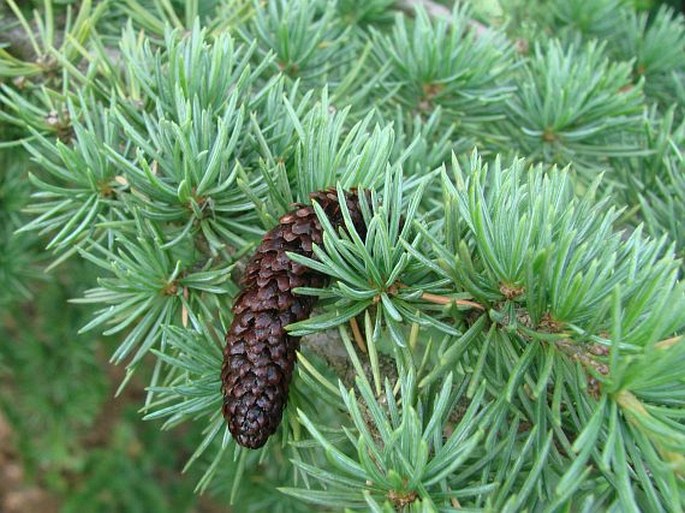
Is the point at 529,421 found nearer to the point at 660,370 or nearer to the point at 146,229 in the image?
the point at 660,370

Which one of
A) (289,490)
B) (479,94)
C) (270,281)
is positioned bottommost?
(289,490)

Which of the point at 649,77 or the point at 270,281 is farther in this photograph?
the point at 649,77

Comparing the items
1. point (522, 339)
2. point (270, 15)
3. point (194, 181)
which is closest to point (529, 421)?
point (522, 339)
